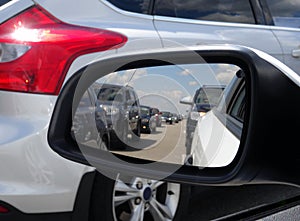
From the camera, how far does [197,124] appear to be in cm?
144

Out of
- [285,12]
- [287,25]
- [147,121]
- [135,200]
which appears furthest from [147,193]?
[285,12]

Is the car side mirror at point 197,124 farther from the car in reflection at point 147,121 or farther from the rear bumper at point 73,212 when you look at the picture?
the rear bumper at point 73,212

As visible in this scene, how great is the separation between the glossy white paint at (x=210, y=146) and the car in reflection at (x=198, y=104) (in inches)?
1.0

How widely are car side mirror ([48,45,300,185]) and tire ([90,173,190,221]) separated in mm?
243

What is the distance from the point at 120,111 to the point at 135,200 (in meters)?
0.70

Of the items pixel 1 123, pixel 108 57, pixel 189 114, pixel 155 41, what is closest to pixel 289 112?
pixel 189 114

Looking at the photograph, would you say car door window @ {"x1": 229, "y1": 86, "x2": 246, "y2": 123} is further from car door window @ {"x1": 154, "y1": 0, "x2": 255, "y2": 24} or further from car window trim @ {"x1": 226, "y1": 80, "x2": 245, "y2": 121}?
car door window @ {"x1": 154, "y1": 0, "x2": 255, "y2": 24}

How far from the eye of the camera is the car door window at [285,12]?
2.38m

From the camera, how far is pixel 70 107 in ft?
4.74

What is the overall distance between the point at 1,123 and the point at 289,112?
3.74ft

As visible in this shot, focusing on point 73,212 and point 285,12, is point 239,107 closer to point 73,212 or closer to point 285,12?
point 73,212

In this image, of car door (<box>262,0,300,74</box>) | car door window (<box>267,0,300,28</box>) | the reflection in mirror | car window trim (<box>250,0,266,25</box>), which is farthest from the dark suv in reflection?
car door window (<box>267,0,300,28</box>)

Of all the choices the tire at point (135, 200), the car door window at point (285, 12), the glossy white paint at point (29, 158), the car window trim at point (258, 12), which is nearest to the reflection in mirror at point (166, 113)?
the glossy white paint at point (29, 158)

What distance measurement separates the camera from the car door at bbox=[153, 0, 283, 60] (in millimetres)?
1738
